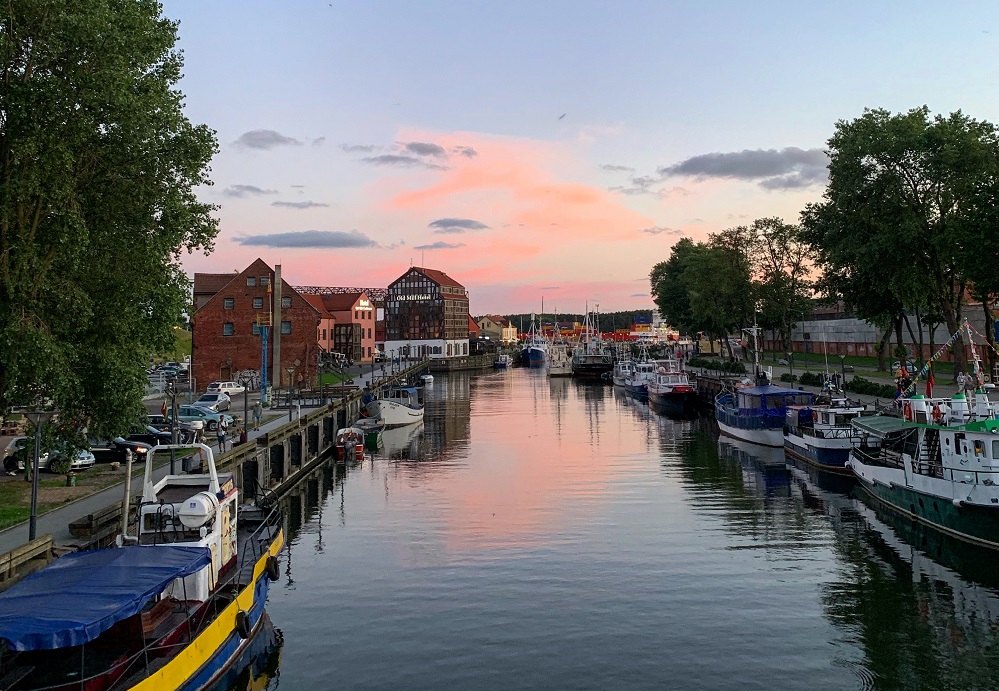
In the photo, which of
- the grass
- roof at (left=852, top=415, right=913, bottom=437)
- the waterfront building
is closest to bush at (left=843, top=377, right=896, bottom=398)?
roof at (left=852, top=415, right=913, bottom=437)

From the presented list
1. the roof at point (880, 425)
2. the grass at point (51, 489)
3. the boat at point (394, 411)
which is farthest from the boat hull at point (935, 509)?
the boat at point (394, 411)

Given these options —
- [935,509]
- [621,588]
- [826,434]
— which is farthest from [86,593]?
[826,434]

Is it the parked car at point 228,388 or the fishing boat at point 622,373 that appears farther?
the fishing boat at point 622,373

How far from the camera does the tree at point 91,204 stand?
2531 centimetres

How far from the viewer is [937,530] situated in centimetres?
3219

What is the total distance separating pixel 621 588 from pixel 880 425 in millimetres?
20621

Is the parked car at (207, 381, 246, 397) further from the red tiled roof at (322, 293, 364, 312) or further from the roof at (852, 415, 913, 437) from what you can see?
the roof at (852, 415, 913, 437)

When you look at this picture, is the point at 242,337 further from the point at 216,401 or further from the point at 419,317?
the point at 419,317

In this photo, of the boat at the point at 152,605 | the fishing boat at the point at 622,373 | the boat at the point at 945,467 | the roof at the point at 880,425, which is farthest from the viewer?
the fishing boat at the point at 622,373

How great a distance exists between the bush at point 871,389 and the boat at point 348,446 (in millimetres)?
39735

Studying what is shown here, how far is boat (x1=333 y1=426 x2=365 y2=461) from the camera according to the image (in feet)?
194

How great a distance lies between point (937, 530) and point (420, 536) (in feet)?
69.8

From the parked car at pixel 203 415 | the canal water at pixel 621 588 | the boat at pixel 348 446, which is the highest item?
the parked car at pixel 203 415

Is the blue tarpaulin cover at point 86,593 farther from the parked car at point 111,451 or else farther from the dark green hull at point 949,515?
the dark green hull at point 949,515
